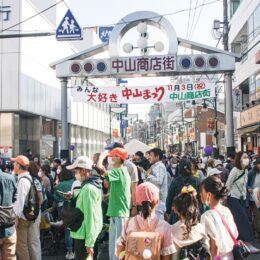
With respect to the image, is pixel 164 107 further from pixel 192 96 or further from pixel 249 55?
pixel 192 96

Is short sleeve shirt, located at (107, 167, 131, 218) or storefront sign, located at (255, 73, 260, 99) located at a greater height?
storefront sign, located at (255, 73, 260, 99)

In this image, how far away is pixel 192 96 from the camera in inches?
610

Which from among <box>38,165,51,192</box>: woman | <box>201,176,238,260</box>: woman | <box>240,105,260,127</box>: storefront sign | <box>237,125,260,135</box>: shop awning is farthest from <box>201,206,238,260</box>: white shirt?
<box>240,105,260,127</box>: storefront sign

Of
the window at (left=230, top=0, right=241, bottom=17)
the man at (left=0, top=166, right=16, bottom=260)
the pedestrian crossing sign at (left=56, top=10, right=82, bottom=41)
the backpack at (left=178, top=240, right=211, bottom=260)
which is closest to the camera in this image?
the backpack at (left=178, top=240, right=211, bottom=260)

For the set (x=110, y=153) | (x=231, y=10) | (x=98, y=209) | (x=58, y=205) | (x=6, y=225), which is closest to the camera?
(x=98, y=209)

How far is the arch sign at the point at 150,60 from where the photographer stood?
1491 cm

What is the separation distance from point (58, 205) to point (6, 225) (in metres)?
3.61

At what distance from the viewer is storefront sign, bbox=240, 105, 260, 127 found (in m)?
26.1

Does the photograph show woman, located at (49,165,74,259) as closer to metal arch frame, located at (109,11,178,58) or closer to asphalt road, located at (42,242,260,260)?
asphalt road, located at (42,242,260,260)

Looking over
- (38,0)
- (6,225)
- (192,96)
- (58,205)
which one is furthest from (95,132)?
(6,225)

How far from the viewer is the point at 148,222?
3.84m

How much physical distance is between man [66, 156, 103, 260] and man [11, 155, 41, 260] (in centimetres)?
144

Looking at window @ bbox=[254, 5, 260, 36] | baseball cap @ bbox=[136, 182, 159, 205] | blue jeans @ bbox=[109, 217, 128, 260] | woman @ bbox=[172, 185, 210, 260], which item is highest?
window @ bbox=[254, 5, 260, 36]

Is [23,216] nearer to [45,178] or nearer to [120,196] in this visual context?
[120,196]
